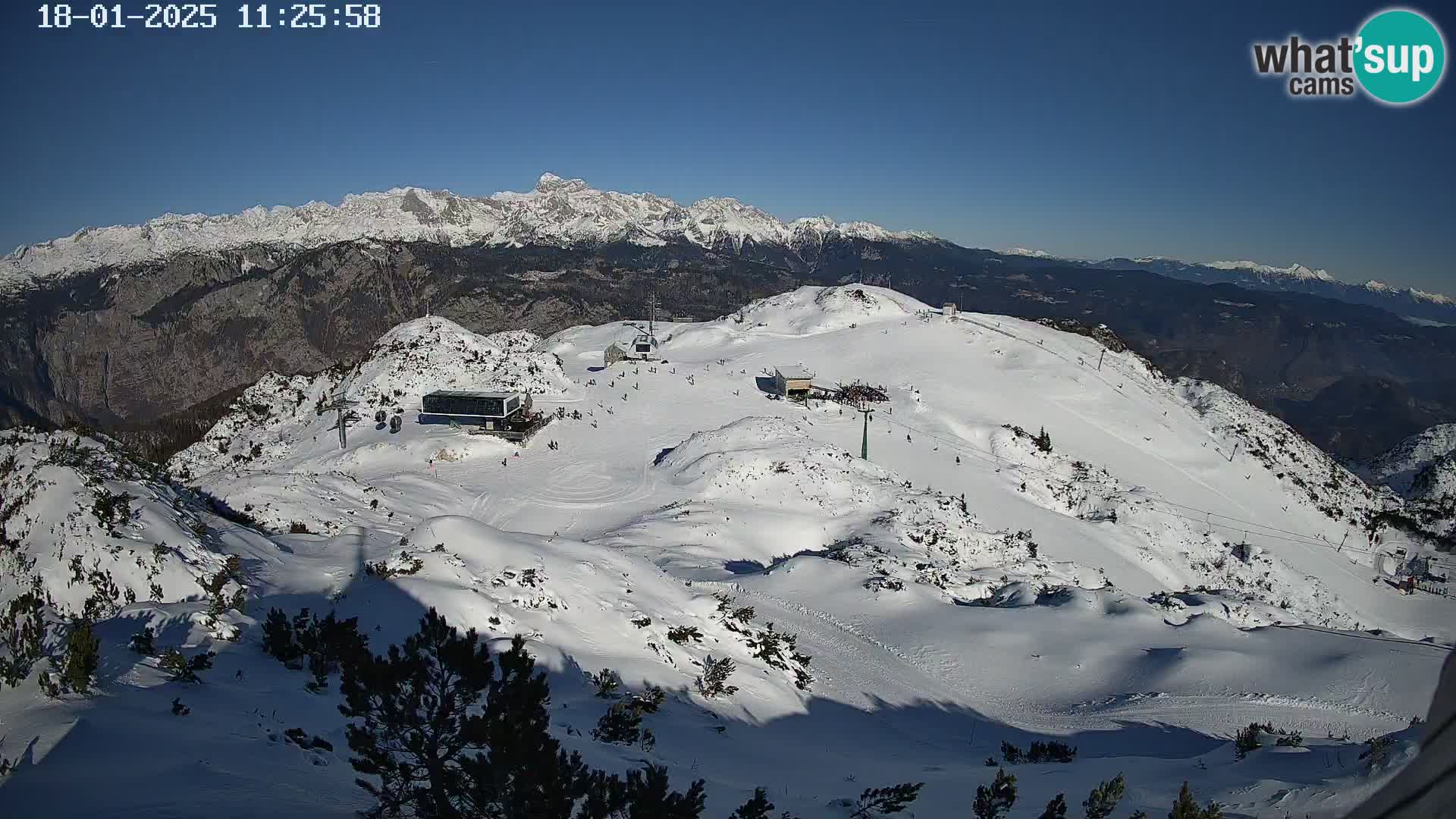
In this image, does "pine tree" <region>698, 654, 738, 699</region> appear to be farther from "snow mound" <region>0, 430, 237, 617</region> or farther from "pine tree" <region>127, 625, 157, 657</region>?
"snow mound" <region>0, 430, 237, 617</region>

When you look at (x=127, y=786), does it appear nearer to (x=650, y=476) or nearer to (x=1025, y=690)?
(x=1025, y=690)

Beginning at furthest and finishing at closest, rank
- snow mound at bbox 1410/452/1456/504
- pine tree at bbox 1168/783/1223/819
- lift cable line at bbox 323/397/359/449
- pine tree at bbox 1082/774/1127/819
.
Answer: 1. snow mound at bbox 1410/452/1456/504
2. lift cable line at bbox 323/397/359/449
3. pine tree at bbox 1082/774/1127/819
4. pine tree at bbox 1168/783/1223/819

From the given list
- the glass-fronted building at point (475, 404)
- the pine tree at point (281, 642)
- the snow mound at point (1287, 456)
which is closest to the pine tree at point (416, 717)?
the pine tree at point (281, 642)

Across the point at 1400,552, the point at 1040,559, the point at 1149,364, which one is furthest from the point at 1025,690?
the point at 1149,364

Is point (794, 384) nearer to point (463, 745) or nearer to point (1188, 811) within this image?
point (1188, 811)

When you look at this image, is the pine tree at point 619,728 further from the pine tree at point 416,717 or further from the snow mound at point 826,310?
the snow mound at point 826,310

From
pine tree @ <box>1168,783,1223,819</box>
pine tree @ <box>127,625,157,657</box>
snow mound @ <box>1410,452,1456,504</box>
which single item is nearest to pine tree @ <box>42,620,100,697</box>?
pine tree @ <box>127,625,157,657</box>
